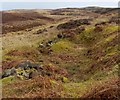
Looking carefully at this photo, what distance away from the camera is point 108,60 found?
75.1 ft

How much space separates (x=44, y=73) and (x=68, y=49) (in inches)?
538

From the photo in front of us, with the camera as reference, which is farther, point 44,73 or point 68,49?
point 68,49

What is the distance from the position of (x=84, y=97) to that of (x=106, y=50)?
14627 mm

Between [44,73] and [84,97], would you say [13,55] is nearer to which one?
[44,73]

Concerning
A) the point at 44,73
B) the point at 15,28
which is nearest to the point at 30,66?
the point at 44,73

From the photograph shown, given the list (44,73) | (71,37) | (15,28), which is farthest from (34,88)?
(15,28)

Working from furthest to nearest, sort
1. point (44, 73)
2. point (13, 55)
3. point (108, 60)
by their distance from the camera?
point (13, 55) < point (108, 60) < point (44, 73)

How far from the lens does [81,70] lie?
2392 cm

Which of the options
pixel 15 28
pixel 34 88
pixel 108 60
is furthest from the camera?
pixel 15 28

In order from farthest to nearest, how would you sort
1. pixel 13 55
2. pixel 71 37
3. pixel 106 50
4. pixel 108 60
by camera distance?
pixel 71 37 → pixel 13 55 → pixel 106 50 → pixel 108 60

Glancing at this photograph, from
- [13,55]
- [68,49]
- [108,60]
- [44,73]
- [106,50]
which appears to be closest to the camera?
[44,73]

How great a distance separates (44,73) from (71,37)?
20.2 meters

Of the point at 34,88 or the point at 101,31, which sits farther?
the point at 101,31

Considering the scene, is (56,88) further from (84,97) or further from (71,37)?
(71,37)
